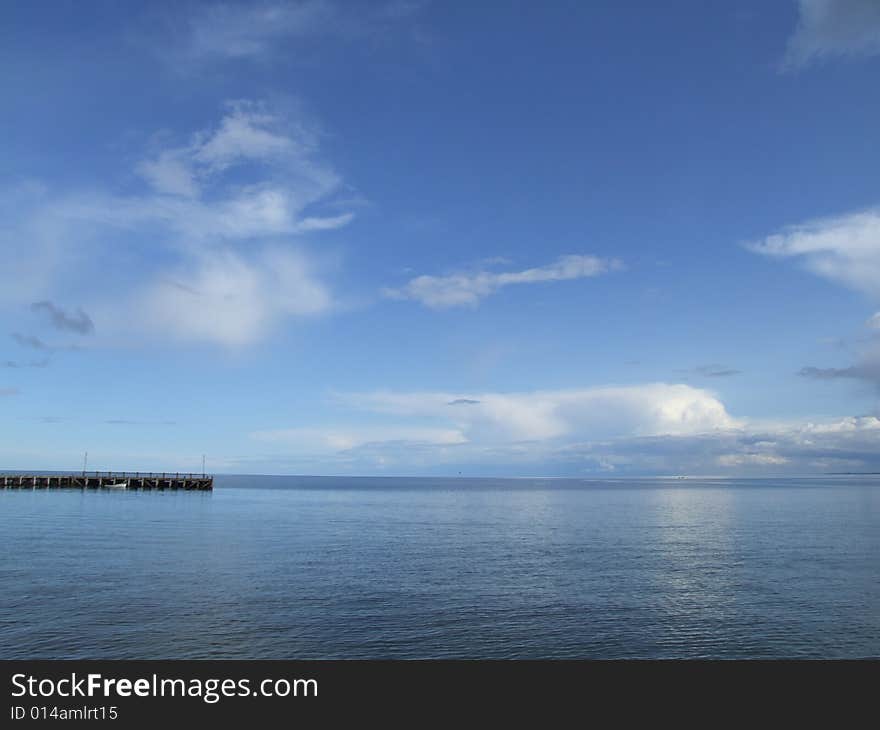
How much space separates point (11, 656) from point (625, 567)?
47.5 metres

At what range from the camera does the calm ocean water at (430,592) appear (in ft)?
114

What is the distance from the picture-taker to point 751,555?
6894cm

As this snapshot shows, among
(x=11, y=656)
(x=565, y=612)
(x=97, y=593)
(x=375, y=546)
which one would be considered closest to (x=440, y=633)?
(x=565, y=612)

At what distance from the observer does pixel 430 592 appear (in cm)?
4797

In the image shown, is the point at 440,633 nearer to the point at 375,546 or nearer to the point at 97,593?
the point at 97,593
